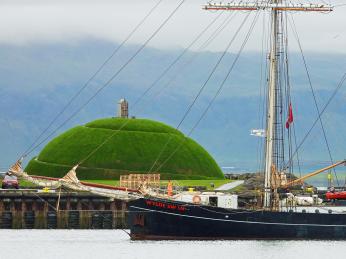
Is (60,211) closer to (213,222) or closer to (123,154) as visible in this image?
(213,222)

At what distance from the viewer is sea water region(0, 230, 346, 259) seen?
87438 millimetres

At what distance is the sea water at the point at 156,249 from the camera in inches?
3442

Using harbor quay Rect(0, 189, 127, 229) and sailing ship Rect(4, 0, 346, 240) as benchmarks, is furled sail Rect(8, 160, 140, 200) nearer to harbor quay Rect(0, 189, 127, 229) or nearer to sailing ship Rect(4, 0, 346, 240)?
sailing ship Rect(4, 0, 346, 240)

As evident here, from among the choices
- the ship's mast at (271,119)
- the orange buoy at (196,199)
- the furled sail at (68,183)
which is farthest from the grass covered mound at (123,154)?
the orange buoy at (196,199)

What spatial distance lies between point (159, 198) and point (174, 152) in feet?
242

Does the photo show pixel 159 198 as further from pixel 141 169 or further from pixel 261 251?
pixel 141 169

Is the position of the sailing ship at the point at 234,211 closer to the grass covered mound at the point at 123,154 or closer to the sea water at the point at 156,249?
the sea water at the point at 156,249

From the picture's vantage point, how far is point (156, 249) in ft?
301

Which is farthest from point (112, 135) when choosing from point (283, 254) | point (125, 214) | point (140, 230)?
point (283, 254)

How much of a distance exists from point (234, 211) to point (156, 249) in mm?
7932

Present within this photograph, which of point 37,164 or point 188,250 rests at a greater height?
point 37,164

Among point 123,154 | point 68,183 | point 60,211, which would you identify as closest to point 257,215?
point 68,183

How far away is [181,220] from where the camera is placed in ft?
317

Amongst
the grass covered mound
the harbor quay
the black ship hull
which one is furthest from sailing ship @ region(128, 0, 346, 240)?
the grass covered mound
